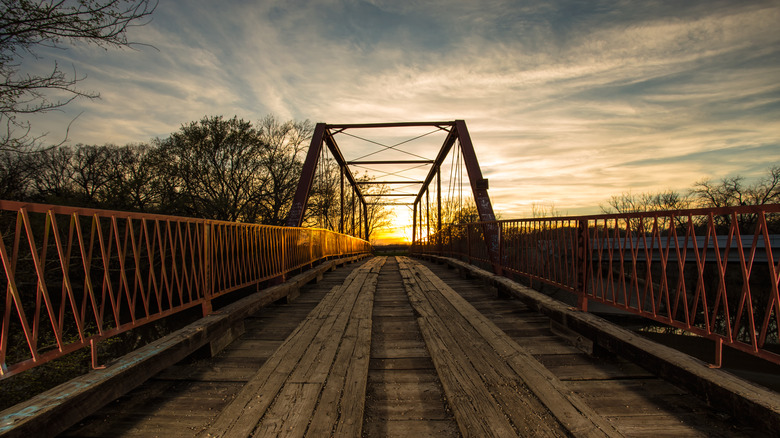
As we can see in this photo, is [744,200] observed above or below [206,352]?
above

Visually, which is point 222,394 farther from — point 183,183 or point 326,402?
point 183,183

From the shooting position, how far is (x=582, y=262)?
12.9ft

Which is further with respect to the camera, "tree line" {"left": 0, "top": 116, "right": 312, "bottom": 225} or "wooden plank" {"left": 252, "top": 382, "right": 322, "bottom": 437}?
"tree line" {"left": 0, "top": 116, "right": 312, "bottom": 225}

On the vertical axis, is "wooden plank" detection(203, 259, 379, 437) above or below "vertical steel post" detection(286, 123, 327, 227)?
below

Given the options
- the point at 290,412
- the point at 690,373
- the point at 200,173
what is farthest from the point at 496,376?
the point at 200,173

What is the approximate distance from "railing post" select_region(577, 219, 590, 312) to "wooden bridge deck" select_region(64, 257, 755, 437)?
1.56 ft

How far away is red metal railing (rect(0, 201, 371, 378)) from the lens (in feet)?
6.85

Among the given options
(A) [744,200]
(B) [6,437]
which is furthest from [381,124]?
(A) [744,200]

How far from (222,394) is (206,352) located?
76 cm

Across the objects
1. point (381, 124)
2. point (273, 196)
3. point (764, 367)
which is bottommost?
point (764, 367)

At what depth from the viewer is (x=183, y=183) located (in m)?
20.7

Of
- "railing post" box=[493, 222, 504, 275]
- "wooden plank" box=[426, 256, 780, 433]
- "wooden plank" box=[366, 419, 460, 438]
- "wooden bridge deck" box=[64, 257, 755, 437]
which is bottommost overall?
"wooden plank" box=[366, 419, 460, 438]

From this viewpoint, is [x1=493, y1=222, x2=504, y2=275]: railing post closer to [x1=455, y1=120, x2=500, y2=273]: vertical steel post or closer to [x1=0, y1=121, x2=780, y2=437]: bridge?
[x1=455, y1=120, x2=500, y2=273]: vertical steel post

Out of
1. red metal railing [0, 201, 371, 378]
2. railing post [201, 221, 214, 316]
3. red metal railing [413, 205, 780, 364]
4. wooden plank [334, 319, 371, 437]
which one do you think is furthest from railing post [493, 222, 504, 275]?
railing post [201, 221, 214, 316]
